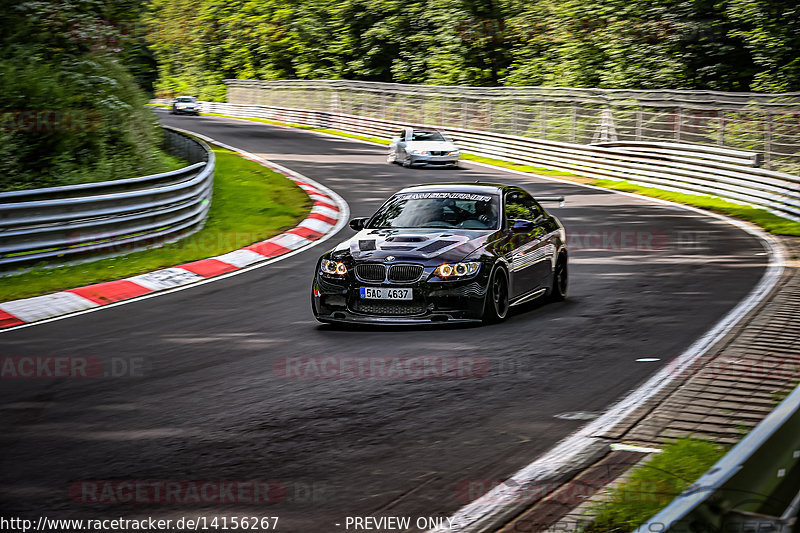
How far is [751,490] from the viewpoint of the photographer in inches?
120

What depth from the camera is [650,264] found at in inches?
561

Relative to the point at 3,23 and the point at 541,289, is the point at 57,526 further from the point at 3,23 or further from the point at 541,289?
the point at 3,23

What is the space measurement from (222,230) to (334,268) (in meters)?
8.36

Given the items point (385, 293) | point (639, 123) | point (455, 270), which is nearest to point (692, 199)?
point (639, 123)

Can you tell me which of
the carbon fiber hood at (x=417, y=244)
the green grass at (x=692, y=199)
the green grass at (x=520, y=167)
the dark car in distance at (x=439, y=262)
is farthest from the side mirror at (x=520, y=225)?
the green grass at (x=520, y=167)

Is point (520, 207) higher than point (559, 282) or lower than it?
higher

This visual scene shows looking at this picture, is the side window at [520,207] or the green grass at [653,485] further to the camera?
the side window at [520,207]

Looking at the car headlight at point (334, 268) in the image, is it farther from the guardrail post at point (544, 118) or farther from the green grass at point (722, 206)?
the guardrail post at point (544, 118)

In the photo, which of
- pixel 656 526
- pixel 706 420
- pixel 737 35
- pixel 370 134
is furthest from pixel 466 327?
pixel 370 134

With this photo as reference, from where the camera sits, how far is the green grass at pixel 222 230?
41.5 feet

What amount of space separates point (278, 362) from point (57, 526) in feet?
12.7

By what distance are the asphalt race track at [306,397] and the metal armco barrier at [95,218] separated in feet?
7.94

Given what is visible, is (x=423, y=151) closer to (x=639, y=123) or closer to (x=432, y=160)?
(x=432, y=160)

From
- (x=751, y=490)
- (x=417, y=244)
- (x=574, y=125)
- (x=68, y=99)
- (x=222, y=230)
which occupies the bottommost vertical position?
(x=222, y=230)
